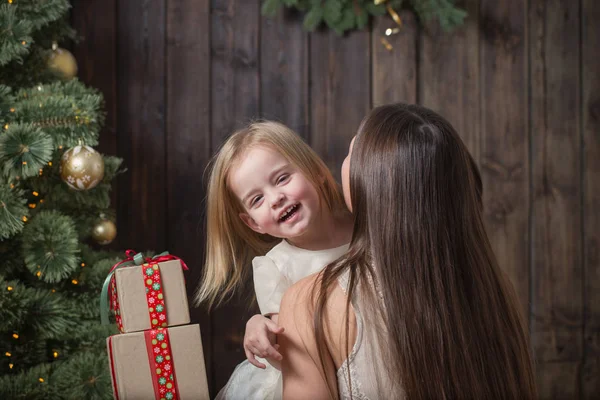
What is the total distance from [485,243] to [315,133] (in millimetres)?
1147

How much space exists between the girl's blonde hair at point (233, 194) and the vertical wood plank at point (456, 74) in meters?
0.77

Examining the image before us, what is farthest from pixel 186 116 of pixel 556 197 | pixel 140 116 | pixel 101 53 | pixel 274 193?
pixel 556 197

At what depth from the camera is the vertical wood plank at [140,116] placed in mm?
2070

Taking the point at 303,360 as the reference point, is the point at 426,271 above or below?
above

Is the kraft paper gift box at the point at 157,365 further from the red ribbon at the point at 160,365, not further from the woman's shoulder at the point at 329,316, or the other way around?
the woman's shoulder at the point at 329,316

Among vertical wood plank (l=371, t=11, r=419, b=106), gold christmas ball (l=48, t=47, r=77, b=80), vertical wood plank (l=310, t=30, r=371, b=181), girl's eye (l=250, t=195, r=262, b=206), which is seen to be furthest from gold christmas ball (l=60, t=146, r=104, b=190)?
vertical wood plank (l=371, t=11, r=419, b=106)

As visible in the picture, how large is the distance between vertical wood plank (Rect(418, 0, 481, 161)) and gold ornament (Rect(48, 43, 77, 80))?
119cm

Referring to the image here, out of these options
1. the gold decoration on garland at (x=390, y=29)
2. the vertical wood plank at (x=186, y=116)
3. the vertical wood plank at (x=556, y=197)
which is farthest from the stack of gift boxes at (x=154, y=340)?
the vertical wood plank at (x=556, y=197)

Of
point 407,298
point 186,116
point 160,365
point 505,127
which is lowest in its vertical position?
point 160,365

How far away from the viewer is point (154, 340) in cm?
117

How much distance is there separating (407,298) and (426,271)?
56 mm

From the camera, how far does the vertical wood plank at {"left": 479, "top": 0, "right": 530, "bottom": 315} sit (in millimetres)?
2242

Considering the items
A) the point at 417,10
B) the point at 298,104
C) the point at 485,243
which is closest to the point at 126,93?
the point at 298,104

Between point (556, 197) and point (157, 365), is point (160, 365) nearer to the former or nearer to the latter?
point (157, 365)
